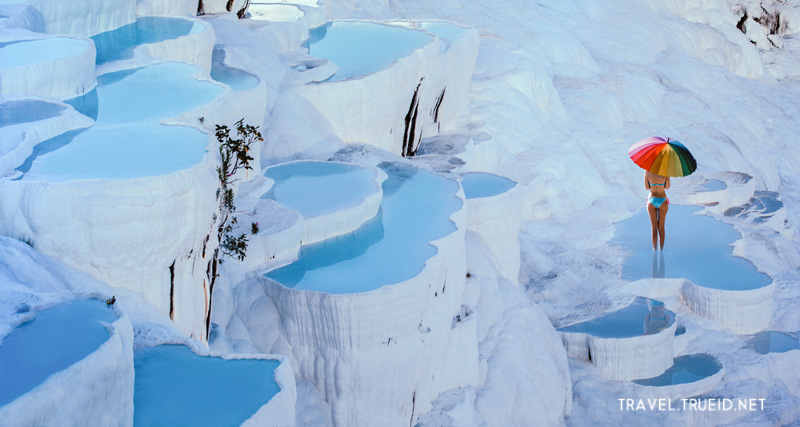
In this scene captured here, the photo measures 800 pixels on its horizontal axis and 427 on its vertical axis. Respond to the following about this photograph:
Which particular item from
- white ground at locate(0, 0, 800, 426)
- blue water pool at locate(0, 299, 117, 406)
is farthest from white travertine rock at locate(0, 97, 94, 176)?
blue water pool at locate(0, 299, 117, 406)

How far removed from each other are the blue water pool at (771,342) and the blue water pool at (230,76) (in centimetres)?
741

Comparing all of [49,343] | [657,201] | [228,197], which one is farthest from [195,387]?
[657,201]

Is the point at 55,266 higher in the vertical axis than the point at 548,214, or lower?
higher

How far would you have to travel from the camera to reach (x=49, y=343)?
14.0ft

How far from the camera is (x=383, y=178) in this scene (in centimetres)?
938

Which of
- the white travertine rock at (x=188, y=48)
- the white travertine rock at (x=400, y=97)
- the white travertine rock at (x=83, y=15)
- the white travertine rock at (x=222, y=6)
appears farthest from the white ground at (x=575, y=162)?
the white travertine rock at (x=83, y=15)

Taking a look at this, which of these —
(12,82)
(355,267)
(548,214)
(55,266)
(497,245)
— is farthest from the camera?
(548,214)

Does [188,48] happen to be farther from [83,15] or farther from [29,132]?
[29,132]

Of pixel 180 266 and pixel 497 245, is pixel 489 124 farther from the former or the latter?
pixel 180 266

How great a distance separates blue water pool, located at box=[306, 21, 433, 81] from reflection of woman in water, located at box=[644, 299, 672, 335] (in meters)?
4.87

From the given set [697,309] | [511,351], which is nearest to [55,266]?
[511,351]

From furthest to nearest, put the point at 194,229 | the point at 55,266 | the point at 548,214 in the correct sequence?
1. the point at 548,214
2. the point at 194,229
3. the point at 55,266

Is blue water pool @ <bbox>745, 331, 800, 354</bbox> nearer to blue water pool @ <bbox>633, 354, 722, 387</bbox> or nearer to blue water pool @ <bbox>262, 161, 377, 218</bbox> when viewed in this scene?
blue water pool @ <bbox>633, 354, 722, 387</bbox>

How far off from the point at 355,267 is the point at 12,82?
325 cm
